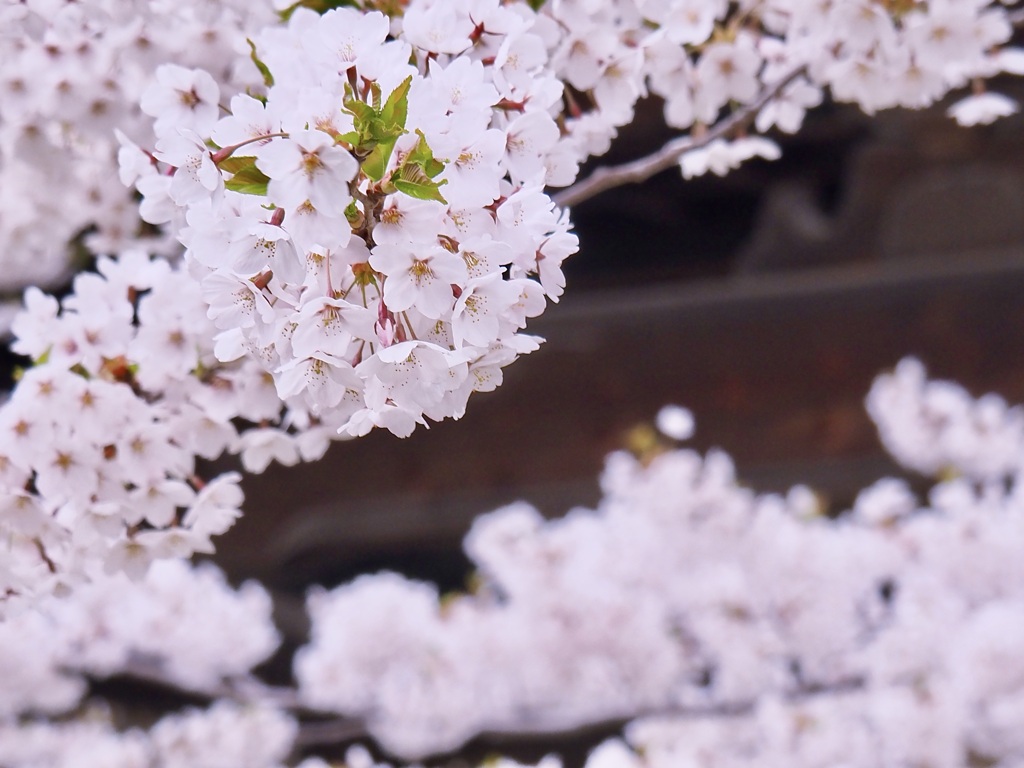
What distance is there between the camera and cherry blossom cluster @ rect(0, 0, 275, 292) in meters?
1.02

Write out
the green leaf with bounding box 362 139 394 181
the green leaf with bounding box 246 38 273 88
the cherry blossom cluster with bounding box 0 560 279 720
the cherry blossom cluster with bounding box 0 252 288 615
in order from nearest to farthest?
the green leaf with bounding box 362 139 394 181 < the green leaf with bounding box 246 38 273 88 < the cherry blossom cluster with bounding box 0 252 288 615 < the cherry blossom cluster with bounding box 0 560 279 720

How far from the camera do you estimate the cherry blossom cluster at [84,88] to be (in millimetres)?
1021

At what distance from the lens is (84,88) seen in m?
1.23

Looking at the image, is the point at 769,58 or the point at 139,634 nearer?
the point at 769,58

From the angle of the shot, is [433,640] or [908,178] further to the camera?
[908,178]

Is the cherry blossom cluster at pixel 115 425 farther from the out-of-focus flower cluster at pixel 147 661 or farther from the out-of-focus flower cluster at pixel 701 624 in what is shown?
the out-of-focus flower cluster at pixel 701 624

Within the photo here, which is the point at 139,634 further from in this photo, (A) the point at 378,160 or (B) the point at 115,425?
(A) the point at 378,160

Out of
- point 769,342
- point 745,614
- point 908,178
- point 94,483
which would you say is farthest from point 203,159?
point 908,178

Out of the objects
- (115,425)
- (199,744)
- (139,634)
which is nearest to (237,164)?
(115,425)

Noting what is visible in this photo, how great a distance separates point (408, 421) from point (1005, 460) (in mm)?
2621

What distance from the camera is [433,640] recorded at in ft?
8.98

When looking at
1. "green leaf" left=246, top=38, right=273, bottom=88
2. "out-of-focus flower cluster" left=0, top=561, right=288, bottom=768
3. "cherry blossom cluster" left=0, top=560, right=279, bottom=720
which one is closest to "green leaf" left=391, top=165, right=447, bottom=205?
"green leaf" left=246, top=38, right=273, bottom=88

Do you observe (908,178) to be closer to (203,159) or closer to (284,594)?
(284,594)

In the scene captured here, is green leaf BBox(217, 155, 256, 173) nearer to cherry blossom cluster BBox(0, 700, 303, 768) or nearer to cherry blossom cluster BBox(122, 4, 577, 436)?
cherry blossom cluster BBox(122, 4, 577, 436)
